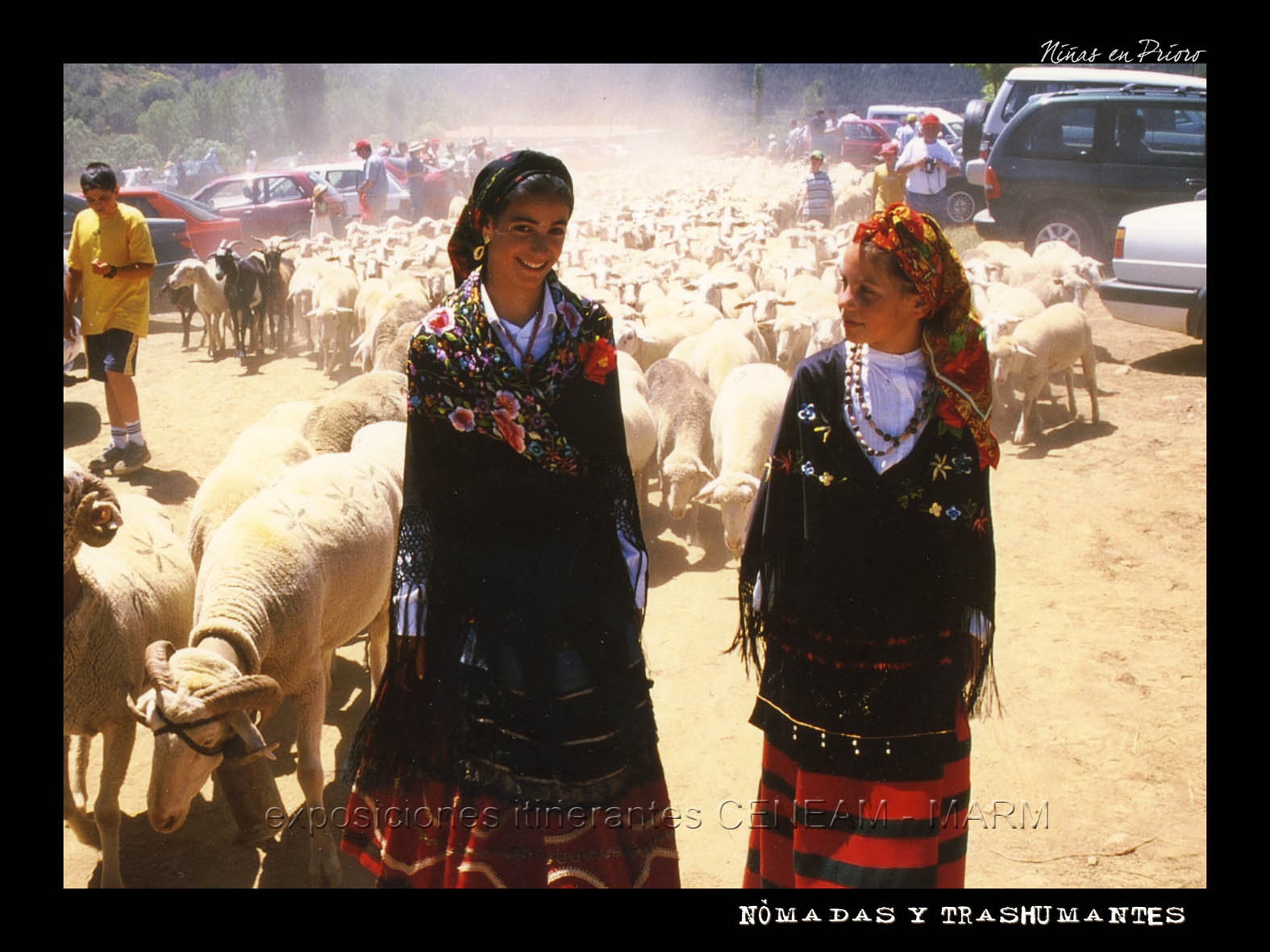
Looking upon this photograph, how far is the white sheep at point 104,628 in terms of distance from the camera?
3811mm

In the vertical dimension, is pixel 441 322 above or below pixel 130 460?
above

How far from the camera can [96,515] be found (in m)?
3.78

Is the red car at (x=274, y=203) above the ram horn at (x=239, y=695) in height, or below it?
above

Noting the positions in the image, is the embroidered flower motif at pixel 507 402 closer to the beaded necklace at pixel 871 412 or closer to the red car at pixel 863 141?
the beaded necklace at pixel 871 412

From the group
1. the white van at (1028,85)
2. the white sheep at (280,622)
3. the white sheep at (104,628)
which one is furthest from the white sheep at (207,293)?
the white van at (1028,85)

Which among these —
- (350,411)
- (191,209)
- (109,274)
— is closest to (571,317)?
(350,411)

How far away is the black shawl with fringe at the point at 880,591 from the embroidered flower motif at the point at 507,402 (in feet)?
2.47

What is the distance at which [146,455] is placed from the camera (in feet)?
29.8

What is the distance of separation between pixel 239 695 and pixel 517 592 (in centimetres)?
132

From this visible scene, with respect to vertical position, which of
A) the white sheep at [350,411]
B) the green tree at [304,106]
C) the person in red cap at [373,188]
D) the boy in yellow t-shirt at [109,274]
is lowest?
the white sheep at [350,411]

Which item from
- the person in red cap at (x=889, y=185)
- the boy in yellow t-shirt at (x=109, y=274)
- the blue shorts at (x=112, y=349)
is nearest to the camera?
the boy in yellow t-shirt at (x=109, y=274)

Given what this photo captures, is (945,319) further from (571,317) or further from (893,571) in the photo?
(571,317)

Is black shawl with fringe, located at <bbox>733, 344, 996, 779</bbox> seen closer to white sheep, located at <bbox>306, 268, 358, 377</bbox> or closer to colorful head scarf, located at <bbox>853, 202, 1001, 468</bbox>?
colorful head scarf, located at <bbox>853, 202, 1001, 468</bbox>

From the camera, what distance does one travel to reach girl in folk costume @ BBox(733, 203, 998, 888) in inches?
115
